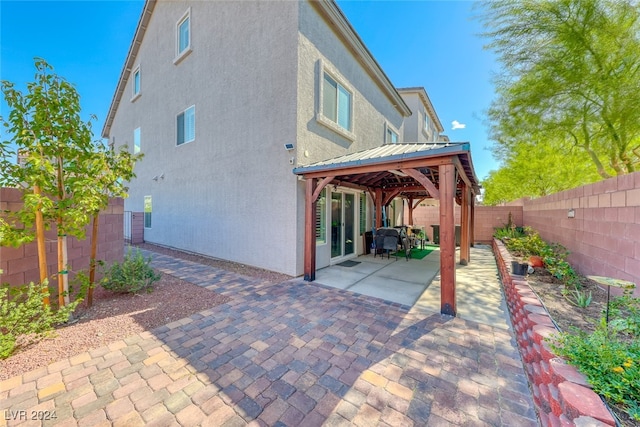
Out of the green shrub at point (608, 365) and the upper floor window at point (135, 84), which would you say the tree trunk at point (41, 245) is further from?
the upper floor window at point (135, 84)

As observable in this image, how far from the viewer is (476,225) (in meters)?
12.5

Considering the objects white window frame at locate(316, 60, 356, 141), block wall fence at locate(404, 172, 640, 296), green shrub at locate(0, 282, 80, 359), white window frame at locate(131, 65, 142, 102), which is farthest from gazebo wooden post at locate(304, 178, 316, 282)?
white window frame at locate(131, 65, 142, 102)

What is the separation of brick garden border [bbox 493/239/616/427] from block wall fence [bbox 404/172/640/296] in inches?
44.7

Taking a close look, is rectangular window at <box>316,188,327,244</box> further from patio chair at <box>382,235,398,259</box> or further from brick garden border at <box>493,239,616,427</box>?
brick garden border at <box>493,239,616,427</box>

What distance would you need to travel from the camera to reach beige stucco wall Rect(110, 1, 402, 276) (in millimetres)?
6230

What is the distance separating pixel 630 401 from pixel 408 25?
10786 mm

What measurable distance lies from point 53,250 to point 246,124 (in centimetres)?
496

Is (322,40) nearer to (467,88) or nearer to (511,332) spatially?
(467,88)

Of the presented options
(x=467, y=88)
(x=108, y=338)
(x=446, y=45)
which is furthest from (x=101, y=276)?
(x=467, y=88)

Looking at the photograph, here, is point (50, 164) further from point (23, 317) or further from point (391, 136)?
point (391, 136)

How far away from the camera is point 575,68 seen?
5.65 metres

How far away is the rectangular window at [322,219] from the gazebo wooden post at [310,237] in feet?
3.06

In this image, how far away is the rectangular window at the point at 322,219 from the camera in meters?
6.86

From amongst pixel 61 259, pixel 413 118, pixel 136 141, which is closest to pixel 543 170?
pixel 413 118
